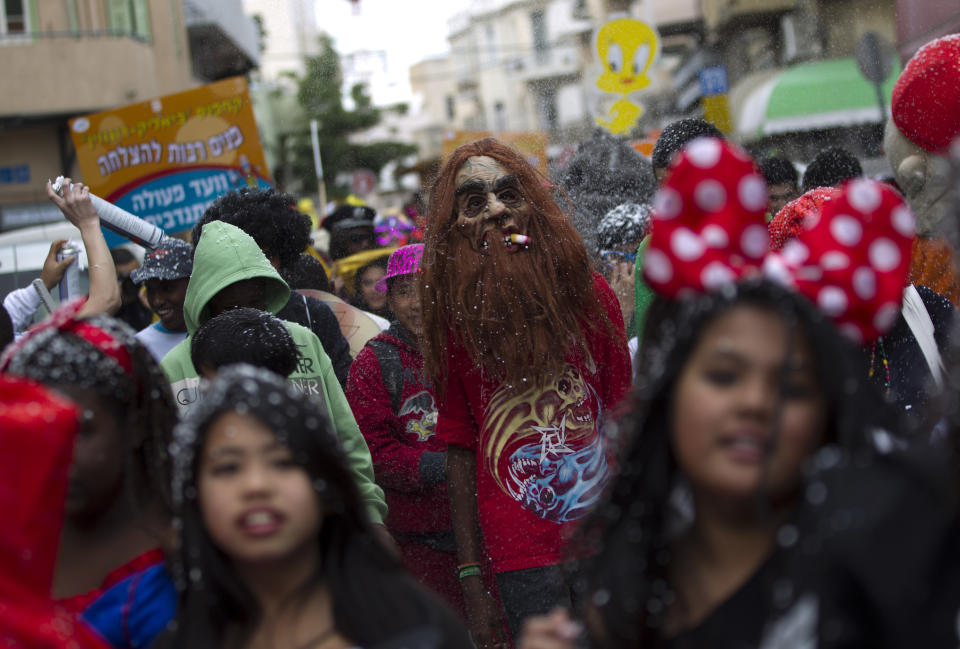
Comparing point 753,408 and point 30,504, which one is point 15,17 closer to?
point 30,504

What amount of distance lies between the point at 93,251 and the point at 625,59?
6.14 metres

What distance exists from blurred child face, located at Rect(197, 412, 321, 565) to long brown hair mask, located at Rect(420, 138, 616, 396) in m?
1.41

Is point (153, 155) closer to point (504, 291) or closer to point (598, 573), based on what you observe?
point (504, 291)

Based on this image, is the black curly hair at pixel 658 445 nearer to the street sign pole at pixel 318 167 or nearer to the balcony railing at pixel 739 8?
the street sign pole at pixel 318 167

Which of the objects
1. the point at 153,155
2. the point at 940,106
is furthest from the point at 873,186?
the point at 153,155

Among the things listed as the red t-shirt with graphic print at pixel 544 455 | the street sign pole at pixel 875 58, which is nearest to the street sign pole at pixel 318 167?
the street sign pole at pixel 875 58

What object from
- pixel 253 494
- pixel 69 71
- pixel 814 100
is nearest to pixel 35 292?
pixel 253 494

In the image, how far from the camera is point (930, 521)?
158 centimetres

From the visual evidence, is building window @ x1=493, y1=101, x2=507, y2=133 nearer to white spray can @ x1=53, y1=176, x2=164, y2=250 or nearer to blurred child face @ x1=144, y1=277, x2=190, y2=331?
white spray can @ x1=53, y1=176, x2=164, y2=250

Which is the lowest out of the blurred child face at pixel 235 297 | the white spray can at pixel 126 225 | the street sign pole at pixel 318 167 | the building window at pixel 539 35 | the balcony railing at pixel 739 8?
the blurred child face at pixel 235 297

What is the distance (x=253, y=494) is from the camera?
77.5 inches

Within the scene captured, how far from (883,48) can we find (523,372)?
277 inches

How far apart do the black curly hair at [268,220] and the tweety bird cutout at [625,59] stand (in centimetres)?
415

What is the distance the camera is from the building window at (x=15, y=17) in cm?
1861
